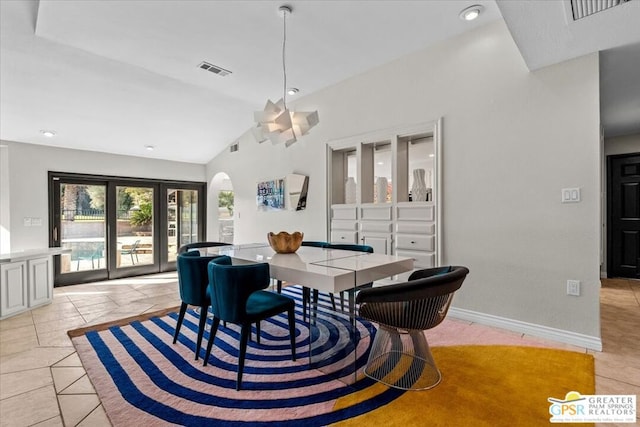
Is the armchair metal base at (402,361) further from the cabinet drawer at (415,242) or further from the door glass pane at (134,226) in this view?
the door glass pane at (134,226)

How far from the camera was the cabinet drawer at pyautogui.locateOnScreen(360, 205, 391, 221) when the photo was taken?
380 centimetres

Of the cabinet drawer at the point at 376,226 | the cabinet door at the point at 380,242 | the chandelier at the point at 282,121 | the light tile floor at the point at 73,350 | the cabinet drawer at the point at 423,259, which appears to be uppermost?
the chandelier at the point at 282,121

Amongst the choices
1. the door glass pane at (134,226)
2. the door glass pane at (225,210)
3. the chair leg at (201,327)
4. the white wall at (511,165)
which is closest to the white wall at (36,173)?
the door glass pane at (134,226)

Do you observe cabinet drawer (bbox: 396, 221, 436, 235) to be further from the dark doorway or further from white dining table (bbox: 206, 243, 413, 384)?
the dark doorway

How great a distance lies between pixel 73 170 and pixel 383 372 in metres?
5.62

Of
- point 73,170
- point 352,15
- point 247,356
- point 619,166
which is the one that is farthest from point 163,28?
point 619,166

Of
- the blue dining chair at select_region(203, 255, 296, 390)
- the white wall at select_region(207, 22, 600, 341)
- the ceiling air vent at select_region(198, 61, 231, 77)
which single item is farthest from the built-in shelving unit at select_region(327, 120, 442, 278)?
the blue dining chair at select_region(203, 255, 296, 390)

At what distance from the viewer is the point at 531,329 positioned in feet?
9.21

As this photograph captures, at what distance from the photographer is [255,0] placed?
2598 mm

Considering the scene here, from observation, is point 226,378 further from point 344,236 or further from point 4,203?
point 4,203

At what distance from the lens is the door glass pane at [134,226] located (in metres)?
5.63

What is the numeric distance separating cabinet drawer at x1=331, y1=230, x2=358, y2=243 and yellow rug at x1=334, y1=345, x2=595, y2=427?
1.85 m

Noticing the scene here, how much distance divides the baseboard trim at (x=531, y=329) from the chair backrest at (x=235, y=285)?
7.35 ft

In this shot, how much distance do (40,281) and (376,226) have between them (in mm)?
4220
